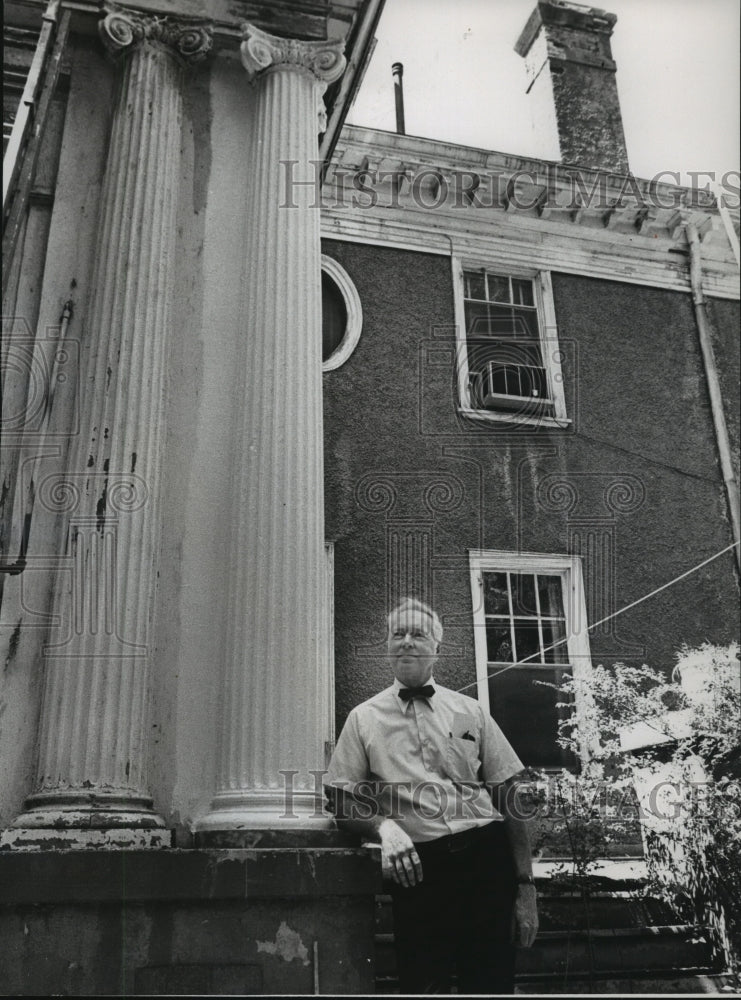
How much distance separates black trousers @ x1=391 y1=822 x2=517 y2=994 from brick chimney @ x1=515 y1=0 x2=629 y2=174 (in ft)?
30.7

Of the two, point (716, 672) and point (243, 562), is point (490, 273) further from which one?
point (243, 562)

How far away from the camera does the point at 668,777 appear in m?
8.65

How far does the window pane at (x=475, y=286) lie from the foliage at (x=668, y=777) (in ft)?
14.2

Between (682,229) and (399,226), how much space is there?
3589 millimetres

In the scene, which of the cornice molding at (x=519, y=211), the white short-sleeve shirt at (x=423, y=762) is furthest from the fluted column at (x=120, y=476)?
the cornice molding at (x=519, y=211)

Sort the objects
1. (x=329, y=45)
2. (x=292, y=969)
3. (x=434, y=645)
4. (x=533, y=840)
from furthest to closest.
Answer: (x=533, y=840) → (x=329, y=45) → (x=434, y=645) → (x=292, y=969)

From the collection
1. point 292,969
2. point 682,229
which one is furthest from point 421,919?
point 682,229

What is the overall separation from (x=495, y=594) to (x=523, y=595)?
0.31 m

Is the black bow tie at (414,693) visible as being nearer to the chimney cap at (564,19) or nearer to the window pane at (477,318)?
the window pane at (477,318)

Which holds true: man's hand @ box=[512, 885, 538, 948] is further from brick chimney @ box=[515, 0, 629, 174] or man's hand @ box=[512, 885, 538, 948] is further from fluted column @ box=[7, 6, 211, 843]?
brick chimney @ box=[515, 0, 629, 174]

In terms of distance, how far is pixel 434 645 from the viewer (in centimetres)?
438

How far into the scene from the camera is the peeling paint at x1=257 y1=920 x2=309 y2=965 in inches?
141

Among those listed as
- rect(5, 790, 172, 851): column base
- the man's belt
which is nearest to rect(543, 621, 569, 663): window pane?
the man's belt

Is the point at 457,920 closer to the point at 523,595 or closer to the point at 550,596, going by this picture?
the point at 523,595
